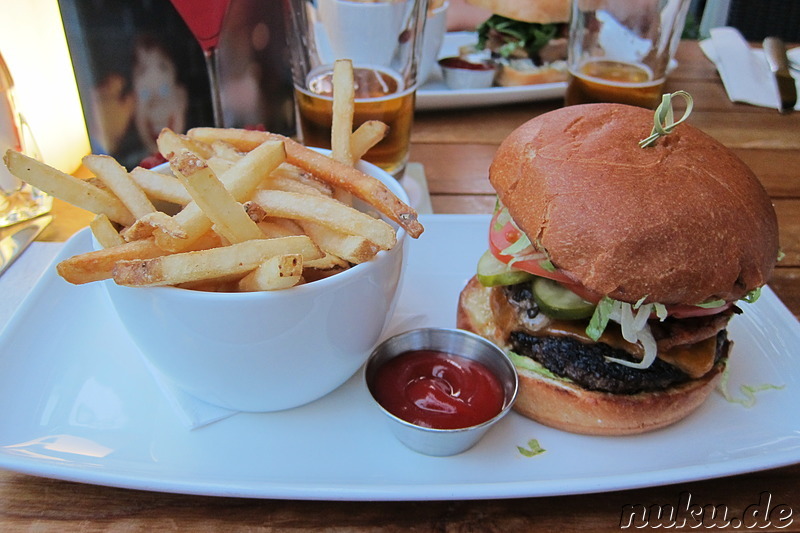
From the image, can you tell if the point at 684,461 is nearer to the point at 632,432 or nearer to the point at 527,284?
the point at 632,432

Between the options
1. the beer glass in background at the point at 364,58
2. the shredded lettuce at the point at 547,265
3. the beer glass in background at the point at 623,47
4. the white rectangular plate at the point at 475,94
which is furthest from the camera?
the white rectangular plate at the point at 475,94

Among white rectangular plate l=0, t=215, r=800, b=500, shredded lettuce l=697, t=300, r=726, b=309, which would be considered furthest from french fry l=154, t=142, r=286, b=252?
shredded lettuce l=697, t=300, r=726, b=309

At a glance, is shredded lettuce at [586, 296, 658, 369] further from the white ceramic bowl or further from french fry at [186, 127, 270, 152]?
french fry at [186, 127, 270, 152]

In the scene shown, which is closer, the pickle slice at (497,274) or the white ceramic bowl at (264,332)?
the white ceramic bowl at (264,332)

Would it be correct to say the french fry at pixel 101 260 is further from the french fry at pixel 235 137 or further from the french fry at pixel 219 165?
the french fry at pixel 235 137

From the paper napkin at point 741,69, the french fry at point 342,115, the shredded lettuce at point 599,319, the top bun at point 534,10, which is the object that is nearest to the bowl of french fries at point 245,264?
the french fry at point 342,115

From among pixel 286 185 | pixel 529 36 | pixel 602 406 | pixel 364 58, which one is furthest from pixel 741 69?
pixel 286 185

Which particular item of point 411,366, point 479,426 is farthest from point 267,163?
point 479,426
